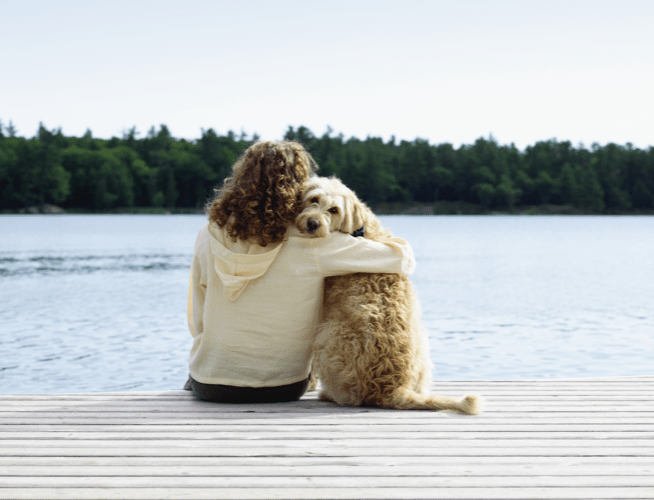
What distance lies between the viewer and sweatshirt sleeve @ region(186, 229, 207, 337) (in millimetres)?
3443

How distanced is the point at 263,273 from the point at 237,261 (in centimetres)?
15

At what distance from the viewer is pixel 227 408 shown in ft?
11.1

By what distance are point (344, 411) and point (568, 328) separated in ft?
35.8

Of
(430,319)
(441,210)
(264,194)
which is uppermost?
(264,194)

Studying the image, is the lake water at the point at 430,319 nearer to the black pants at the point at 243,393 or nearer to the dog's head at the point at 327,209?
the black pants at the point at 243,393

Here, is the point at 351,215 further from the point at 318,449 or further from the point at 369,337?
the point at 318,449

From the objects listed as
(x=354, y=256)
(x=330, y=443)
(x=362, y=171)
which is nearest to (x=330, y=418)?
(x=330, y=443)

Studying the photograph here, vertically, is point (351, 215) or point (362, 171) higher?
point (362, 171)

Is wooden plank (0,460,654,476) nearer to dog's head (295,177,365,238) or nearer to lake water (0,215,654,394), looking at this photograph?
dog's head (295,177,365,238)

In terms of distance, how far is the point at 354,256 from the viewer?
10.7ft

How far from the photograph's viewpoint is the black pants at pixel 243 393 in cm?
347

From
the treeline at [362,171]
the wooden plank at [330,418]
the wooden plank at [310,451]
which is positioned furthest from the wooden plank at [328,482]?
the treeline at [362,171]

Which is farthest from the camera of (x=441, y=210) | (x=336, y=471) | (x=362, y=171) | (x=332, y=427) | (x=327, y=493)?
(x=441, y=210)

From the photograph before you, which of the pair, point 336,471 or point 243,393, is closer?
point 336,471
